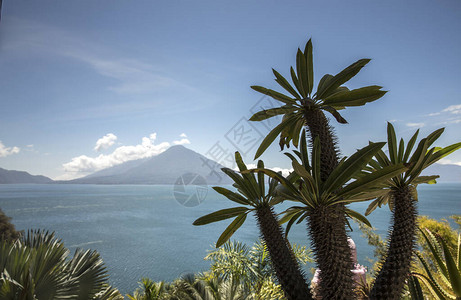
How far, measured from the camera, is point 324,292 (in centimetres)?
114

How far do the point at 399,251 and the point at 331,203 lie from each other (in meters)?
0.49

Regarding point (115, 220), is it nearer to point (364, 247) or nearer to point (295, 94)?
point (364, 247)

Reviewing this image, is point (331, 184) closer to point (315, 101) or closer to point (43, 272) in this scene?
point (315, 101)

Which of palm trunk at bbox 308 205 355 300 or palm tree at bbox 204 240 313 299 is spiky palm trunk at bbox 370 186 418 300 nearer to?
palm trunk at bbox 308 205 355 300

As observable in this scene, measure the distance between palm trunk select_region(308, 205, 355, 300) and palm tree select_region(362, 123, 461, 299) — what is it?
0.20 meters

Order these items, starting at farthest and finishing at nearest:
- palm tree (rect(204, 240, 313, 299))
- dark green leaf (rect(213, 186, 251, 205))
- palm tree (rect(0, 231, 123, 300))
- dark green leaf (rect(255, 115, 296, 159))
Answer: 1. palm tree (rect(204, 240, 313, 299))
2. palm tree (rect(0, 231, 123, 300))
3. dark green leaf (rect(255, 115, 296, 159))
4. dark green leaf (rect(213, 186, 251, 205))

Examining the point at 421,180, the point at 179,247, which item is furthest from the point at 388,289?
the point at 179,247

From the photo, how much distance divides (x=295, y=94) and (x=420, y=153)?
69 cm

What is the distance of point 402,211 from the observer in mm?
1263

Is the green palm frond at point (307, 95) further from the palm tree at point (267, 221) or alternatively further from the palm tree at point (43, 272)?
the palm tree at point (43, 272)

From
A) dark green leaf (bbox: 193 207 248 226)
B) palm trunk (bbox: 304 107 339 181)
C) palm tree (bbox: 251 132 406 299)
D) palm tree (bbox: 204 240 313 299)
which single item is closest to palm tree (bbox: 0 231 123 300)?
dark green leaf (bbox: 193 207 248 226)

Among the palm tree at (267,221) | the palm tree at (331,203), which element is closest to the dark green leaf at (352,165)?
the palm tree at (331,203)

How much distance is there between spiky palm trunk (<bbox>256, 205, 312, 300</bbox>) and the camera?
1.24 metres

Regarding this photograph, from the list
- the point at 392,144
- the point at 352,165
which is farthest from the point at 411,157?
the point at 352,165
